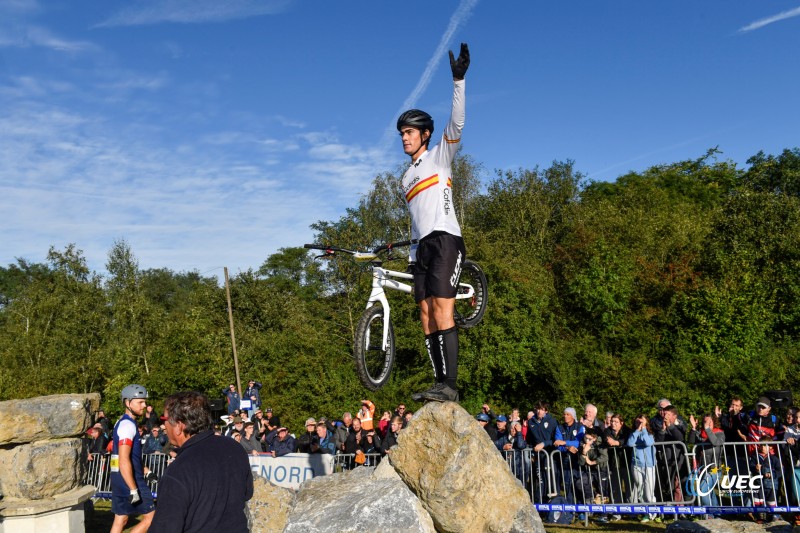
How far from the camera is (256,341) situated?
39.3 meters

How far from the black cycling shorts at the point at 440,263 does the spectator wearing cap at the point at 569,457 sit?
17.2 feet

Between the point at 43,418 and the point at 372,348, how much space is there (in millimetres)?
4671

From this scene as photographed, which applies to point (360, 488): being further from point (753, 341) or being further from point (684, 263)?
point (684, 263)

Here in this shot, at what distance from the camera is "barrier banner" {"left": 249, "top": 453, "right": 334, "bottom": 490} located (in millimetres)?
11883

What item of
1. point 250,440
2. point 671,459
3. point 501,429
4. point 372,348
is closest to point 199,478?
point 372,348

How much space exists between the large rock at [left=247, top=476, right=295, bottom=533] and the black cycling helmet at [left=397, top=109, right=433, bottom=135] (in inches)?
160

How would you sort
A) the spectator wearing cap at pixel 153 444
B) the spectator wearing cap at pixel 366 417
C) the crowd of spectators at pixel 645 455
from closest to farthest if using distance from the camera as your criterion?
1. the crowd of spectators at pixel 645 455
2. the spectator wearing cap at pixel 366 417
3. the spectator wearing cap at pixel 153 444

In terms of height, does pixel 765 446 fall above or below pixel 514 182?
below

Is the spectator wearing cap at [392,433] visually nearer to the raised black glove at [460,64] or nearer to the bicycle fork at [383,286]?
the bicycle fork at [383,286]

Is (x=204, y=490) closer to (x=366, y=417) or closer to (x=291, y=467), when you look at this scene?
(x=291, y=467)

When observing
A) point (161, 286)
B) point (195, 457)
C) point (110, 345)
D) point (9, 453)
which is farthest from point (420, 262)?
point (161, 286)

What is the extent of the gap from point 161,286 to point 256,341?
45802 mm

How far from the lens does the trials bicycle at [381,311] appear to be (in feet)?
23.1

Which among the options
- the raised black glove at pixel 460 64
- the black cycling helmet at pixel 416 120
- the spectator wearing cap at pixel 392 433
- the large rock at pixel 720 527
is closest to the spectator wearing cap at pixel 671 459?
the large rock at pixel 720 527
